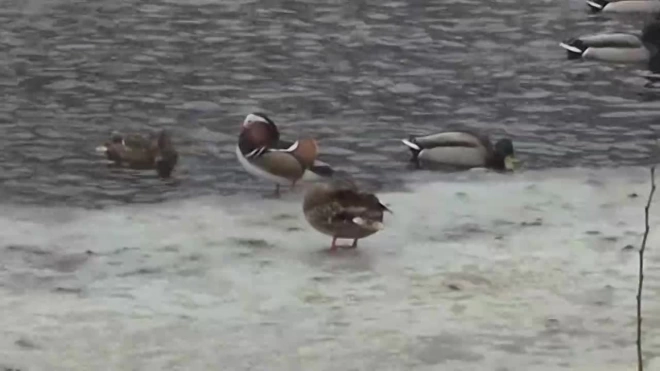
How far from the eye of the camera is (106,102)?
557 inches

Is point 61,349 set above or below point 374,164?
above

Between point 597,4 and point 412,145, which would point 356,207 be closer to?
point 412,145

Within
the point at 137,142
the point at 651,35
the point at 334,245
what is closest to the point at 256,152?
the point at 137,142

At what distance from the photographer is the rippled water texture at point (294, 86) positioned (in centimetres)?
1184

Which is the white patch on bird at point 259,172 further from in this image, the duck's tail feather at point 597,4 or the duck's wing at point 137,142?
the duck's tail feather at point 597,4

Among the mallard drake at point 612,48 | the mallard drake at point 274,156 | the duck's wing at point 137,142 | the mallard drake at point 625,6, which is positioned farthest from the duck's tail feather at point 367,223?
the mallard drake at point 625,6

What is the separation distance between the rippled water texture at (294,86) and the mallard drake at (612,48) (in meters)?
0.23

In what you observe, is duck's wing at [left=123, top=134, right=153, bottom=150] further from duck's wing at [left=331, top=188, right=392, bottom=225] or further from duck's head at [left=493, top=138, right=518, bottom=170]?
duck's wing at [left=331, top=188, right=392, bottom=225]

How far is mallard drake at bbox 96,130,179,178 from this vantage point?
1148 centimetres

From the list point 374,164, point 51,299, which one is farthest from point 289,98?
point 51,299

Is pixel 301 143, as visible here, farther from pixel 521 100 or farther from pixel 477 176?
pixel 521 100

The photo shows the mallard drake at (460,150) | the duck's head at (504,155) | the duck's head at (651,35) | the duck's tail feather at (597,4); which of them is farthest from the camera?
the duck's tail feather at (597,4)

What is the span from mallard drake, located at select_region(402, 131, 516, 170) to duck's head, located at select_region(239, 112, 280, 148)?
1.46 m

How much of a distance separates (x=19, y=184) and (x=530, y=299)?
5029 mm
